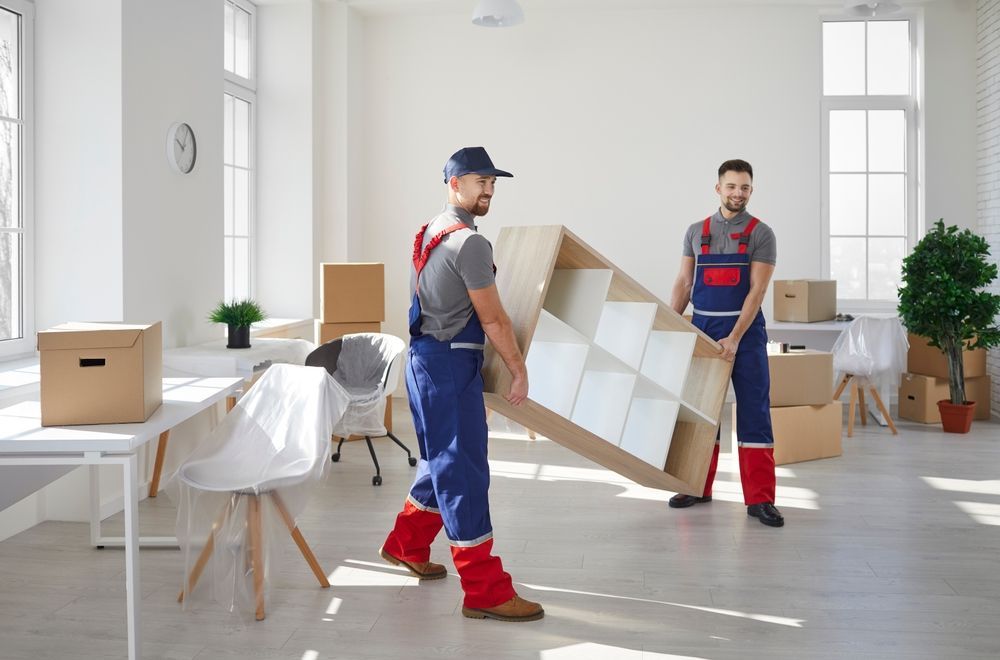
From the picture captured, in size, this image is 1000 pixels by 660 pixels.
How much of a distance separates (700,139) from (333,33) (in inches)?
132

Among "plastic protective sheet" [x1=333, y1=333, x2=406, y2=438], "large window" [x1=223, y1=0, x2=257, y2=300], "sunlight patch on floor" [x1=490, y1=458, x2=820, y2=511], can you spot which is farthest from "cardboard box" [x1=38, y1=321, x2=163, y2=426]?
"large window" [x1=223, y1=0, x2=257, y2=300]

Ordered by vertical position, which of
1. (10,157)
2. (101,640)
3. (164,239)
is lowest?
(101,640)

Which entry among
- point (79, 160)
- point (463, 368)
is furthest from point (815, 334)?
point (79, 160)

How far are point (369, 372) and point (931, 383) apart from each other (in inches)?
176

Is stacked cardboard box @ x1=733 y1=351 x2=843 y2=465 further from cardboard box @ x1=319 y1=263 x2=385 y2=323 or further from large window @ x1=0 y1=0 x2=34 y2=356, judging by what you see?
large window @ x1=0 y1=0 x2=34 y2=356

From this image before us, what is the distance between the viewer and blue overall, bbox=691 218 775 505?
4.74 meters

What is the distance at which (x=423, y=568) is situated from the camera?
3881 millimetres

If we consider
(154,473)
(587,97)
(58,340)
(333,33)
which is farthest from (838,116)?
(58,340)

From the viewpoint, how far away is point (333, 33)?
8289mm

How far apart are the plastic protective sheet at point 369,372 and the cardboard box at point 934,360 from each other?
434cm

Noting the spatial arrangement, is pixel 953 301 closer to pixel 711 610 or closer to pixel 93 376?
pixel 711 610

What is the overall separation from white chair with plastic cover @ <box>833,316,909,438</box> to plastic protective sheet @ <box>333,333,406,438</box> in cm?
340

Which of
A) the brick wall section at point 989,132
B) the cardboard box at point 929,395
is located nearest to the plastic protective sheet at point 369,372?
the cardboard box at point 929,395

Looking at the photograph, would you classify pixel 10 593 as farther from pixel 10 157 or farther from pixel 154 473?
pixel 10 157
